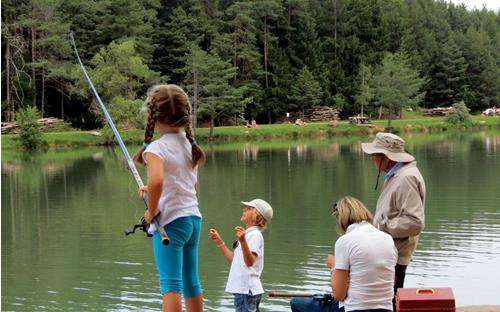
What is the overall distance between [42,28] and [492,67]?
41.3 meters

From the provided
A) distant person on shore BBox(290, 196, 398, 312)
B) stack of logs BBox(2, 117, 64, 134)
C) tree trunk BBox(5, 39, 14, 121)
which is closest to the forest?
tree trunk BBox(5, 39, 14, 121)

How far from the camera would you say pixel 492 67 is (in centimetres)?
6938

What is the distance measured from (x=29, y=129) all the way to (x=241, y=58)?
1907 centimetres

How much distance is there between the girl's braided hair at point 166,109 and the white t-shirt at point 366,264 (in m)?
1.04

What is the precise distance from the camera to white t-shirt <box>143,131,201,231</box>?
3.80m

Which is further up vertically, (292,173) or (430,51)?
(430,51)

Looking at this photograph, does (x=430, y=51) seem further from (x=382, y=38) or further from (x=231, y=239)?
(x=231, y=239)

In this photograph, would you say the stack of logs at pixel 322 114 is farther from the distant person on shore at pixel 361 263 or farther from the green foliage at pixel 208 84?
the distant person on shore at pixel 361 263

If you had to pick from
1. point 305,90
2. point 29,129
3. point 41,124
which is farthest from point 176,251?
point 305,90

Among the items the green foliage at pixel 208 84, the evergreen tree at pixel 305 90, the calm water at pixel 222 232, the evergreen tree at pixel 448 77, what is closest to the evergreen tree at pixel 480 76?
the evergreen tree at pixel 448 77

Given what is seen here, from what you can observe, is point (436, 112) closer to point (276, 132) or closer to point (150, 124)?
Result: point (276, 132)

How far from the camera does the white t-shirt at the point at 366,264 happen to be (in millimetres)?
4062

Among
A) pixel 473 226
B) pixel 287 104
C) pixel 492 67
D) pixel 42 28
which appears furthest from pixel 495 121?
pixel 473 226

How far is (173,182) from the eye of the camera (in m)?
3.83
